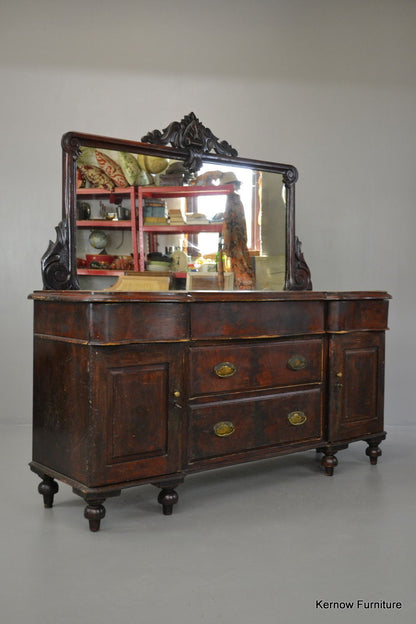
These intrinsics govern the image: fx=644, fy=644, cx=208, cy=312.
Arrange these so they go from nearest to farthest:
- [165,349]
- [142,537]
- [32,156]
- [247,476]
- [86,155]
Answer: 1. [142,537]
2. [165,349]
3. [86,155]
4. [247,476]
5. [32,156]

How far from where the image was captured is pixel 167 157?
131 inches

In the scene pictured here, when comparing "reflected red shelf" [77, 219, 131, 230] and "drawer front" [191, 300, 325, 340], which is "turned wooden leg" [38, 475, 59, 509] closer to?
"drawer front" [191, 300, 325, 340]

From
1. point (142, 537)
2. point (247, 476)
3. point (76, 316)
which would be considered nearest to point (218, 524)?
point (142, 537)

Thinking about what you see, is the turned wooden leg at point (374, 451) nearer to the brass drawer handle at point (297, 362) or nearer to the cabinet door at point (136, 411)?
the brass drawer handle at point (297, 362)

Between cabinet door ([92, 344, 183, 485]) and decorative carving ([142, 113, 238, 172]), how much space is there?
1147mm

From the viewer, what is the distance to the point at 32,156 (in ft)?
14.3

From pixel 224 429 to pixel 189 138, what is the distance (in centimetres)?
152

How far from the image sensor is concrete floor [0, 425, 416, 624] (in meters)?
1.96

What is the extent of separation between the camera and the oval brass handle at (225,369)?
2920mm

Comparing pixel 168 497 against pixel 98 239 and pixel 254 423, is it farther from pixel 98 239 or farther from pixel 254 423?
pixel 98 239

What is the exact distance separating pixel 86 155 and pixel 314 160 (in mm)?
2017

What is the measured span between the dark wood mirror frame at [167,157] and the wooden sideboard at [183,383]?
0.21 meters

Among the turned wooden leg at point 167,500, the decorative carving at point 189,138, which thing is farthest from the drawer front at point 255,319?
the decorative carving at point 189,138

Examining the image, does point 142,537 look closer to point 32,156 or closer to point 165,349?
point 165,349
